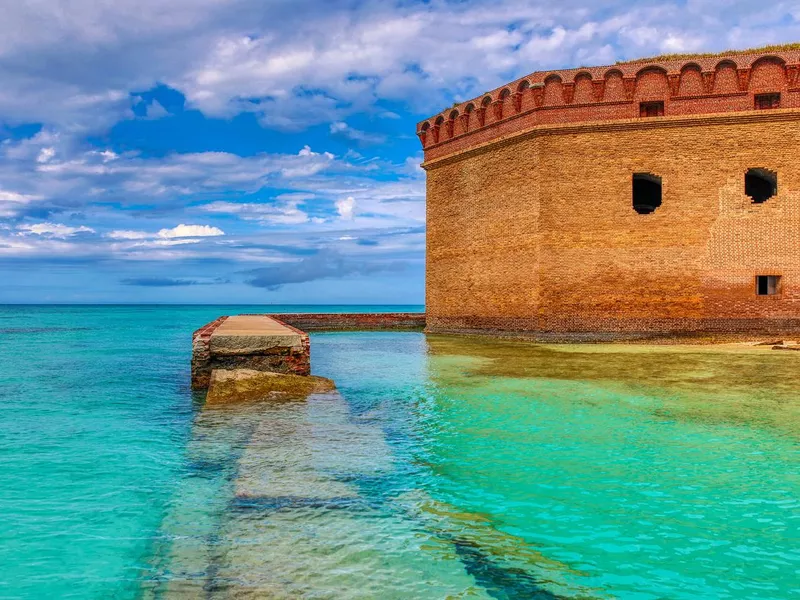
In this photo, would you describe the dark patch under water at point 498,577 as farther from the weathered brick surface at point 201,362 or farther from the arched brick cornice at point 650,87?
the arched brick cornice at point 650,87

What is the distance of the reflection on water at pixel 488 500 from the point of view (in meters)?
2.82

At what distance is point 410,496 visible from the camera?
157 inches

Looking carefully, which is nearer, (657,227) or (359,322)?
(657,227)

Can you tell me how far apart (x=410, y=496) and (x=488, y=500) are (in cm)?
50

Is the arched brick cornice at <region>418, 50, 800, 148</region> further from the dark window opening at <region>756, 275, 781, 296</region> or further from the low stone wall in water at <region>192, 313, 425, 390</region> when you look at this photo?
the low stone wall in water at <region>192, 313, 425, 390</region>

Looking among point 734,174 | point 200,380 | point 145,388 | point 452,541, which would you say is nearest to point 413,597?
point 452,541

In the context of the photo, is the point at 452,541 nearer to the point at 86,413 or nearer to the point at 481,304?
the point at 86,413

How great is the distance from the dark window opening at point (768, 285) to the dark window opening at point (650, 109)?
5.10 metres

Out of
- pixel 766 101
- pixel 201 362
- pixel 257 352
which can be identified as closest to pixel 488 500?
pixel 257 352

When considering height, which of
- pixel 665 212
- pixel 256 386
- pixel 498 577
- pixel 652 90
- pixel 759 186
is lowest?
pixel 498 577

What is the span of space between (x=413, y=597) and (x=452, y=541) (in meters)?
0.65

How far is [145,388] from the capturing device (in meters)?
9.99

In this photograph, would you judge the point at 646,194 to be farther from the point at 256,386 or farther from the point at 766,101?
the point at 256,386

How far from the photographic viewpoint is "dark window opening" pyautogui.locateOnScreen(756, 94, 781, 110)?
53.0 ft
